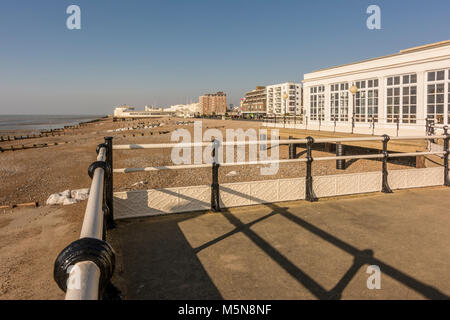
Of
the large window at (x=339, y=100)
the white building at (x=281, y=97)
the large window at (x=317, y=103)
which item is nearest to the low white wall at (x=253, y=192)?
the large window at (x=339, y=100)

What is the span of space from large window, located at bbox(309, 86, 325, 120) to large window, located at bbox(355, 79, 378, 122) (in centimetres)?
377

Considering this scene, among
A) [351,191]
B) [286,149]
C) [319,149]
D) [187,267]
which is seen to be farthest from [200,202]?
[286,149]

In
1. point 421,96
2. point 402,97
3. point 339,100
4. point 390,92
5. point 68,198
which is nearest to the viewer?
point 68,198

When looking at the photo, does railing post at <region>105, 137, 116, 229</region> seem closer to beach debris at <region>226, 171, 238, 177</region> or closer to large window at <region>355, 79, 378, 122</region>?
beach debris at <region>226, 171, 238, 177</region>

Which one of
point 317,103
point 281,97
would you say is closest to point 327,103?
point 317,103

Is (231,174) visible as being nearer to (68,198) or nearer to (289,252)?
(68,198)

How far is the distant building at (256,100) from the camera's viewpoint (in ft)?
532

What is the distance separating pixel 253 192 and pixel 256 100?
170712 mm

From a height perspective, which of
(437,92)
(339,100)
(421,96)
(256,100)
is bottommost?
(421,96)

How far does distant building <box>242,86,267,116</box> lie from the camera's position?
532ft

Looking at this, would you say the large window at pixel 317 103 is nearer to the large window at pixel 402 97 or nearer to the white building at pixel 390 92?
the white building at pixel 390 92

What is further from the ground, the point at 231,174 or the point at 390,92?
the point at 390,92

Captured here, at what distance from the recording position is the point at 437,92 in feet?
56.0

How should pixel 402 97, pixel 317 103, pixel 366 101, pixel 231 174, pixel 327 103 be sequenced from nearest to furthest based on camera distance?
pixel 231 174 < pixel 402 97 < pixel 366 101 < pixel 327 103 < pixel 317 103
